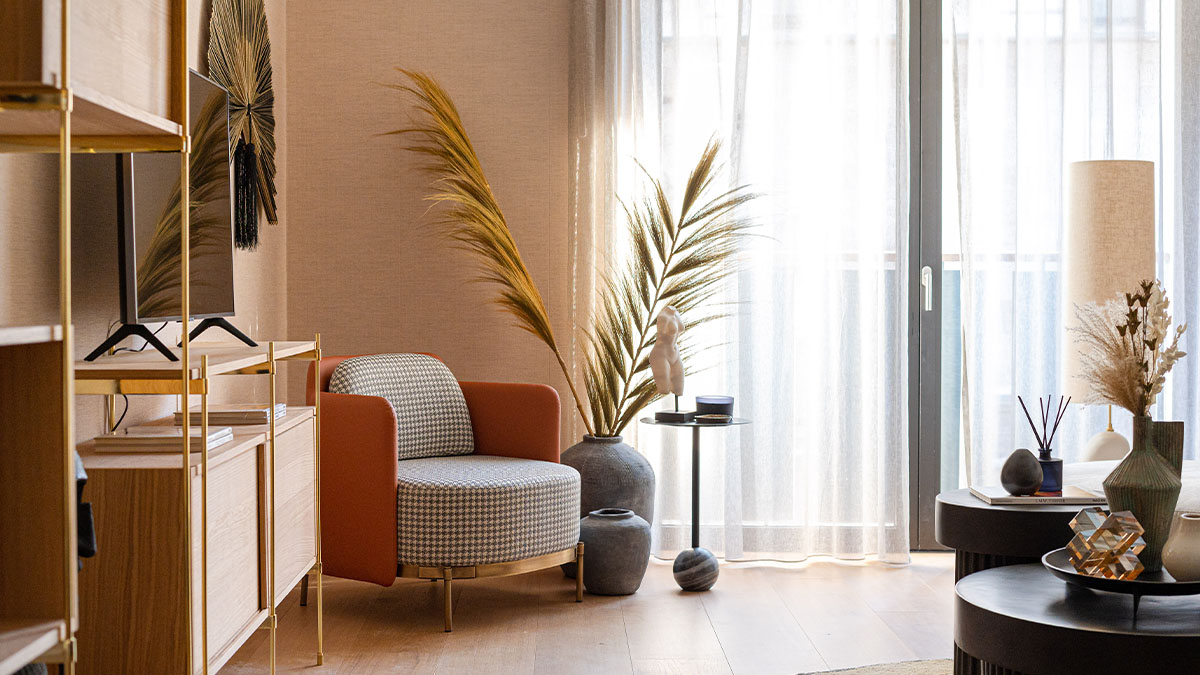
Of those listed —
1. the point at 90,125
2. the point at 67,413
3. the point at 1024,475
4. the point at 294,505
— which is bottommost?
the point at 294,505

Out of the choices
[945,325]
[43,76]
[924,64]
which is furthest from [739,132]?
[43,76]

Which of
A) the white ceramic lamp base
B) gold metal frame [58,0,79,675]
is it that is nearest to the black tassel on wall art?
gold metal frame [58,0,79,675]

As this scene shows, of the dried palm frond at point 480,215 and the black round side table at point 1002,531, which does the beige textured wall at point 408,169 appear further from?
the black round side table at point 1002,531

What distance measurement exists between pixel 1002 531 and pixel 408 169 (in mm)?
2649

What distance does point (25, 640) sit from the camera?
1.38 meters

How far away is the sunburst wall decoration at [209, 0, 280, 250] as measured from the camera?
10.8 ft

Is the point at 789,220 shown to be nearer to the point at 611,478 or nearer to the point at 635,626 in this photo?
the point at 611,478

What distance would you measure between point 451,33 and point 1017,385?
259 centimetres

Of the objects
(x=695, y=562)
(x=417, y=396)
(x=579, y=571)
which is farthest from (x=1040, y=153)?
(x=417, y=396)

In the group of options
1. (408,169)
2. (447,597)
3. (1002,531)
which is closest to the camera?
(1002,531)

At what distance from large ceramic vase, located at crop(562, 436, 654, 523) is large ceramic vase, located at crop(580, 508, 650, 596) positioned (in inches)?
4.1

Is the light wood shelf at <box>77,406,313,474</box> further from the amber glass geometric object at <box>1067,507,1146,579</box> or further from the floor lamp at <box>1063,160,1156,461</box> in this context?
the floor lamp at <box>1063,160,1156,461</box>

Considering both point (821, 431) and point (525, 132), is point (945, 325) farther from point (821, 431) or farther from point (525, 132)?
point (525, 132)

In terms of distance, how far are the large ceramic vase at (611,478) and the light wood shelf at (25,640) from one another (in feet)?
7.52
